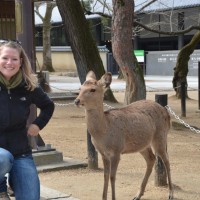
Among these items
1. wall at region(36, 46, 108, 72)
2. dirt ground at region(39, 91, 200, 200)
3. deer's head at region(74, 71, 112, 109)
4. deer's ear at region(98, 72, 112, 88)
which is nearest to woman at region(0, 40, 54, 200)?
deer's head at region(74, 71, 112, 109)

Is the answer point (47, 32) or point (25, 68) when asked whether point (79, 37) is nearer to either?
point (25, 68)

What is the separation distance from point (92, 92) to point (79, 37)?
29.4ft

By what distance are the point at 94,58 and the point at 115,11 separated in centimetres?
425

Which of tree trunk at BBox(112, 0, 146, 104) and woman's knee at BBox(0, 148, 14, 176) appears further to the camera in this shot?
tree trunk at BBox(112, 0, 146, 104)

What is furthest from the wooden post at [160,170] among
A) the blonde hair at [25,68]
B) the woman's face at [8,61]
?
the woman's face at [8,61]

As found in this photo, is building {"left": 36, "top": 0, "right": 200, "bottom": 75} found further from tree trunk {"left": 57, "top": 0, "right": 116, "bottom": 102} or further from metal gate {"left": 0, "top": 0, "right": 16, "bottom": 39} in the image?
metal gate {"left": 0, "top": 0, "right": 16, "bottom": 39}

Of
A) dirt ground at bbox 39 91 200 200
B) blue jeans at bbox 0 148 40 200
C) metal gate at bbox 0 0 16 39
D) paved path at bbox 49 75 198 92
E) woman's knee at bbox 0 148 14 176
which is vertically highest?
metal gate at bbox 0 0 16 39

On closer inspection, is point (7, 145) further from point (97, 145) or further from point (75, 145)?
point (75, 145)

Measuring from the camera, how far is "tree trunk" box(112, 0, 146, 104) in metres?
11.4

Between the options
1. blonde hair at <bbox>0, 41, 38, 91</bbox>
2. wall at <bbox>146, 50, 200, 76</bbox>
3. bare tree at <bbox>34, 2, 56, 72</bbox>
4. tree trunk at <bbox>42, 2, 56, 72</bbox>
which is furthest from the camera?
wall at <bbox>146, 50, 200, 76</bbox>

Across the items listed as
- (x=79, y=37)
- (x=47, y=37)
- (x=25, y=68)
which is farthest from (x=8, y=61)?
(x=47, y=37)

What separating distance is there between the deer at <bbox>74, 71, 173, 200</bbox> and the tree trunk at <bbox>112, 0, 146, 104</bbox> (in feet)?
17.3

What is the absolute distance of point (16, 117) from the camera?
13.3 ft

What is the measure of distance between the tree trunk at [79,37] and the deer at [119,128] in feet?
19.7
